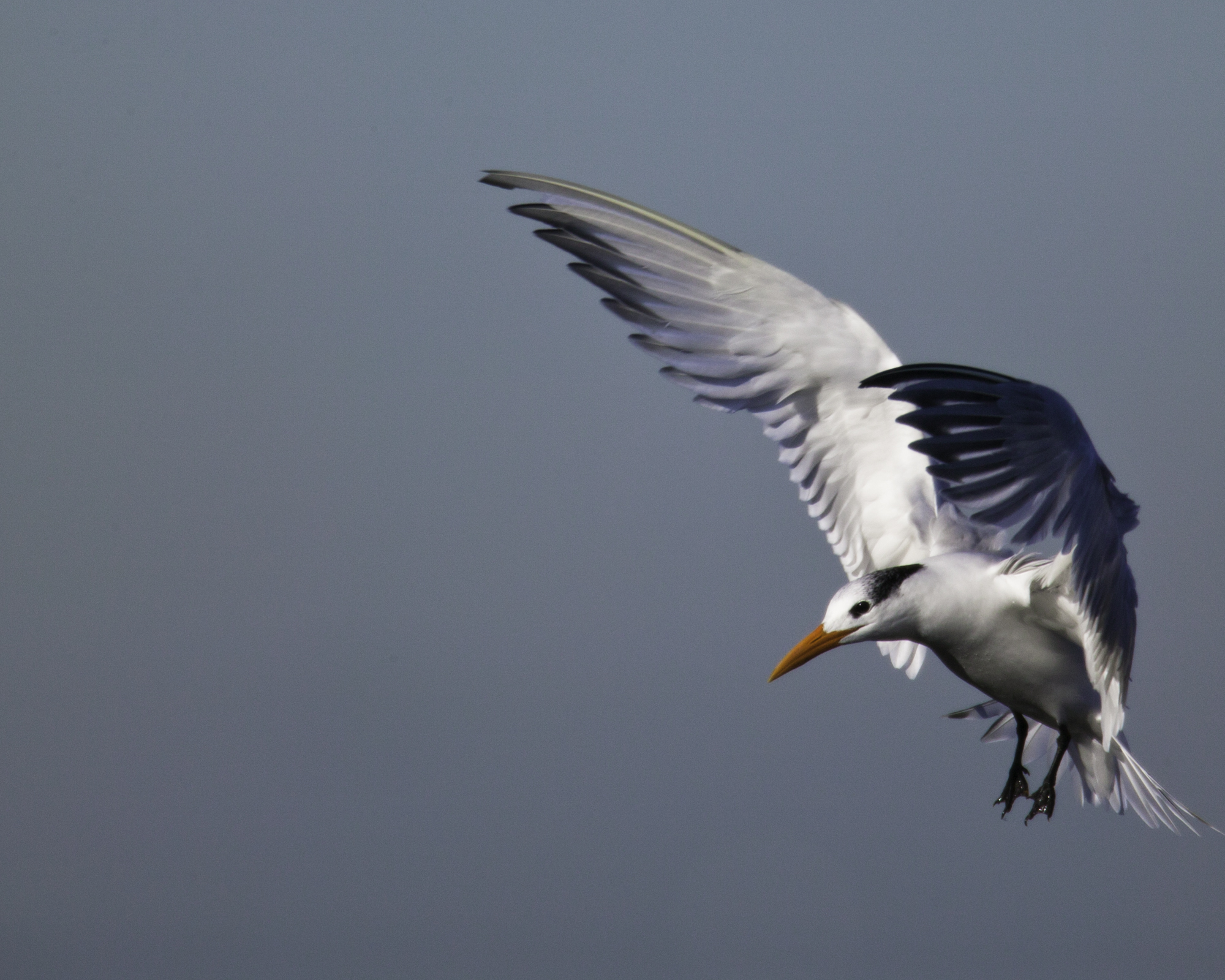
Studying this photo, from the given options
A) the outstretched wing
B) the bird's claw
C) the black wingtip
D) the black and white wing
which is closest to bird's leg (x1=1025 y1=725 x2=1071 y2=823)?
the bird's claw

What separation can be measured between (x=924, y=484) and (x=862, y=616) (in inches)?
18.4

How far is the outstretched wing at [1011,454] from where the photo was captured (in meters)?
1.30

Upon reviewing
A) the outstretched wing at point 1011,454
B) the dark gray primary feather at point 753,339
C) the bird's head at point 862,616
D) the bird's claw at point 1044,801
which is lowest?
the bird's claw at point 1044,801

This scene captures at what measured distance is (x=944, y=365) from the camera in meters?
1.28

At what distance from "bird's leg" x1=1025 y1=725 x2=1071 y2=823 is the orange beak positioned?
1.43 ft

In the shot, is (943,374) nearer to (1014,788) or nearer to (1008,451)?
(1008,451)

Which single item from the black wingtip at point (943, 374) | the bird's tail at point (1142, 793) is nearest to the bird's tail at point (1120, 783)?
the bird's tail at point (1142, 793)

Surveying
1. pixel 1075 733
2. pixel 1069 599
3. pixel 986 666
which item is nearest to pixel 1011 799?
pixel 1075 733

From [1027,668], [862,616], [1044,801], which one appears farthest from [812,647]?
[1044,801]

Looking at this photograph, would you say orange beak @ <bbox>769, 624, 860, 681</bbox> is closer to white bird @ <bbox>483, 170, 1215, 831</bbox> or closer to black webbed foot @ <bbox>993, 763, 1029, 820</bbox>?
white bird @ <bbox>483, 170, 1215, 831</bbox>

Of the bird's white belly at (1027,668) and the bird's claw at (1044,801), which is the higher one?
the bird's white belly at (1027,668)

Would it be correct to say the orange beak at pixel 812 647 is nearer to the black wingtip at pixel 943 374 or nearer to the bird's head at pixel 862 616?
the bird's head at pixel 862 616

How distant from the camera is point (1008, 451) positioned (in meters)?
1.33

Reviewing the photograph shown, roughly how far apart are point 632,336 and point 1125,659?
0.88m
